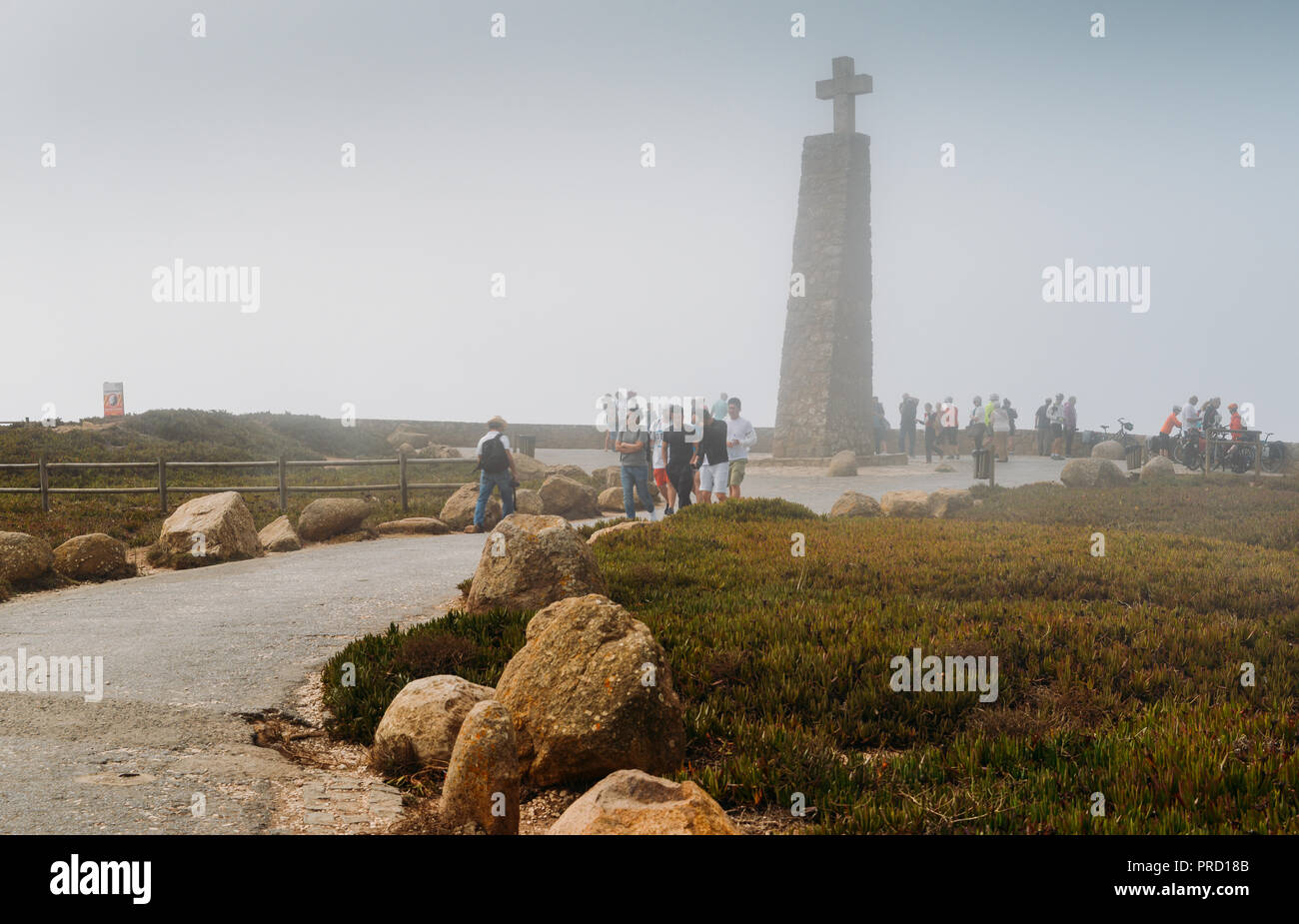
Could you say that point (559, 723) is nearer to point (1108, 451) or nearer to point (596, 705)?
point (596, 705)

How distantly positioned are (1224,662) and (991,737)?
9.00ft

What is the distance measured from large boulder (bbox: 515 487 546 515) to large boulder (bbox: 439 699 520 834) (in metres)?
12.7

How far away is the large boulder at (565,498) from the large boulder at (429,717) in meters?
12.5

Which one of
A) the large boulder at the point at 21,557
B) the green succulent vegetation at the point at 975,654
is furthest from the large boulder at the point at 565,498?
the large boulder at the point at 21,557

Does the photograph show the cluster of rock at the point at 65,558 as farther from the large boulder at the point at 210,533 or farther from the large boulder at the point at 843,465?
the large boulder at the point at 843,465

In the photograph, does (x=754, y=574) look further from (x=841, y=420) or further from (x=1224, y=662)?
(x=841, y=420)

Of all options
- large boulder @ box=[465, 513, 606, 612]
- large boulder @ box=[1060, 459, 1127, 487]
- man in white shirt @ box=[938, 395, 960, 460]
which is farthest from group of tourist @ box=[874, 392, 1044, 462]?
large boulder @ box=[465, 513, 606, 612]

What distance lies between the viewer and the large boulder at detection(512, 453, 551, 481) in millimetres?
25656

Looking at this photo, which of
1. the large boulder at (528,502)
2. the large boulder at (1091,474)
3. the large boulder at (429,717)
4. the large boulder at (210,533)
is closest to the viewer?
the large boulder at (429,717)

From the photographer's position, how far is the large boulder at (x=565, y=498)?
19.0 meters

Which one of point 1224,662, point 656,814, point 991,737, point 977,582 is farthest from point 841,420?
point 656,814

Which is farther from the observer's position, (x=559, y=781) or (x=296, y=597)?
(x=296, y=597)

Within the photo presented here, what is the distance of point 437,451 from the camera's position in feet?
118

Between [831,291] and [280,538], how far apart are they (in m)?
17.9
